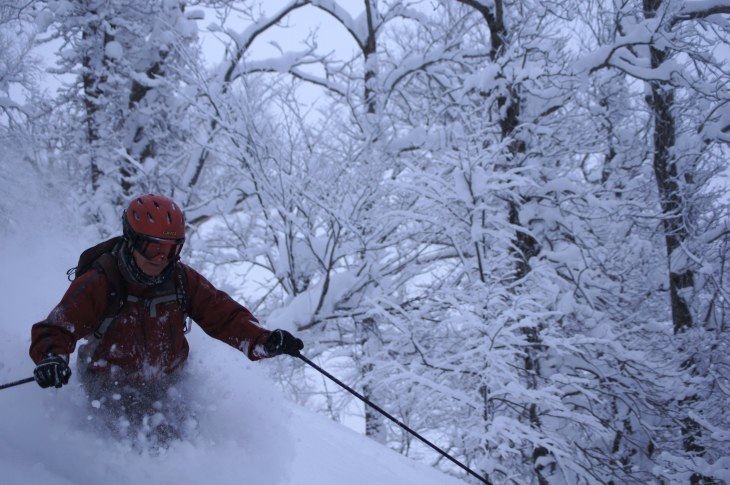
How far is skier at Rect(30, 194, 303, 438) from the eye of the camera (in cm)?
303

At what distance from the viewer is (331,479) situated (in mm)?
3588

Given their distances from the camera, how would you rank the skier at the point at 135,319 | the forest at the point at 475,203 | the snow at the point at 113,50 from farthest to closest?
the snow at the point at 113,50 < the forest at the point at 475,203 < the skier at the point at 135,319

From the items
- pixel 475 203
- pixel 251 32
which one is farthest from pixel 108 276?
pixel 251 32

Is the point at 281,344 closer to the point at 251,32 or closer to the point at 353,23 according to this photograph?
the point at 251,32

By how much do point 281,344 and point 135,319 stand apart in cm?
84

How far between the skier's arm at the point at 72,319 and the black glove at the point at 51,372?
0.12m

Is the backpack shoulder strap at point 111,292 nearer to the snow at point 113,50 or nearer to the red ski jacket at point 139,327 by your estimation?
the red ski jacket at point 139,327

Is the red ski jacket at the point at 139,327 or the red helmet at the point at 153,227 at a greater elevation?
the red helmet at the point at 153,227

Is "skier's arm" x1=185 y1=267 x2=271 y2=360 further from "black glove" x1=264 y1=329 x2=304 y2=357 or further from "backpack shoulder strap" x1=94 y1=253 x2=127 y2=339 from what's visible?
"backpack shoulder strap" x1=94 y1=253 x2=127 y2=339

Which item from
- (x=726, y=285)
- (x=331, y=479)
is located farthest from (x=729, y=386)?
(x=331, y=479)

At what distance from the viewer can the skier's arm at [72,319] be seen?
2.76 meters

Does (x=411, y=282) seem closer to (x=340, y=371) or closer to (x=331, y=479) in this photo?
(x=340, y=371)

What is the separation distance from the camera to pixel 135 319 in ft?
10.3

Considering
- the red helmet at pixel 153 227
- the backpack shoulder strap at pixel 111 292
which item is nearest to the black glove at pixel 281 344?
the red helmet at pixel 153 227
